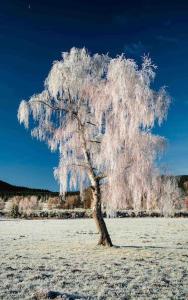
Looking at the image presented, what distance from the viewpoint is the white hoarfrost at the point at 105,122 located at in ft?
76.9

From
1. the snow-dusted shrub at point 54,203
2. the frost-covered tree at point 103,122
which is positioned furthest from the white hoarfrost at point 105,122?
the snow-dusted shrub at point 54,203

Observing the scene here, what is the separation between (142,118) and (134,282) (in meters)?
11.0

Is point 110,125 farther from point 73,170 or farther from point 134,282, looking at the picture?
point 134,282

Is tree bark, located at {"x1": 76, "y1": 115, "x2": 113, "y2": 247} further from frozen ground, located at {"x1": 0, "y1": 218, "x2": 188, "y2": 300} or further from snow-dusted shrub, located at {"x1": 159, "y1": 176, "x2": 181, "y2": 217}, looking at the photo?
snow-dusted shrub, located at {"x1": 159, "y1": 176, "x2": 181, "y2": 217}

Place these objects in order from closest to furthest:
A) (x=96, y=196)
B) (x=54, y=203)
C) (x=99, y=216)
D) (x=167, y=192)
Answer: (x=167, y=192) → (x=96, y=196) → (x=99, y=216) → (x=54, y=203)

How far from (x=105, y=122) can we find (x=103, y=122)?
0.26 meters

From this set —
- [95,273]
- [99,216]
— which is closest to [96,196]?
[99,216]

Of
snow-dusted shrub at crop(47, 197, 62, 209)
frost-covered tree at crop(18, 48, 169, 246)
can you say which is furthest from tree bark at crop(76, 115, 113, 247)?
snow-dusted shrub at crop(47, 197, 62, 209)

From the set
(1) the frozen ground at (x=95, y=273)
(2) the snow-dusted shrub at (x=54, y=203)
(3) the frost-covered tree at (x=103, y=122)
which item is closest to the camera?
(1) the frozen ground at (x=95, y=273)

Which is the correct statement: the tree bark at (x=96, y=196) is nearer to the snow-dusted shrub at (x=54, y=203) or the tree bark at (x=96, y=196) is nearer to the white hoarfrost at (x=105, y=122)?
the white hoarfrost at (x=105, y=122)

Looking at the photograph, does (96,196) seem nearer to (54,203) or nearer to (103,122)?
(103,122)

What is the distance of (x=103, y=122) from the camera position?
977 inches

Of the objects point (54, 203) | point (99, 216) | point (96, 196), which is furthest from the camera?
point (54, 203)

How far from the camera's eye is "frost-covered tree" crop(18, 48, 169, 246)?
2344 centimetres
